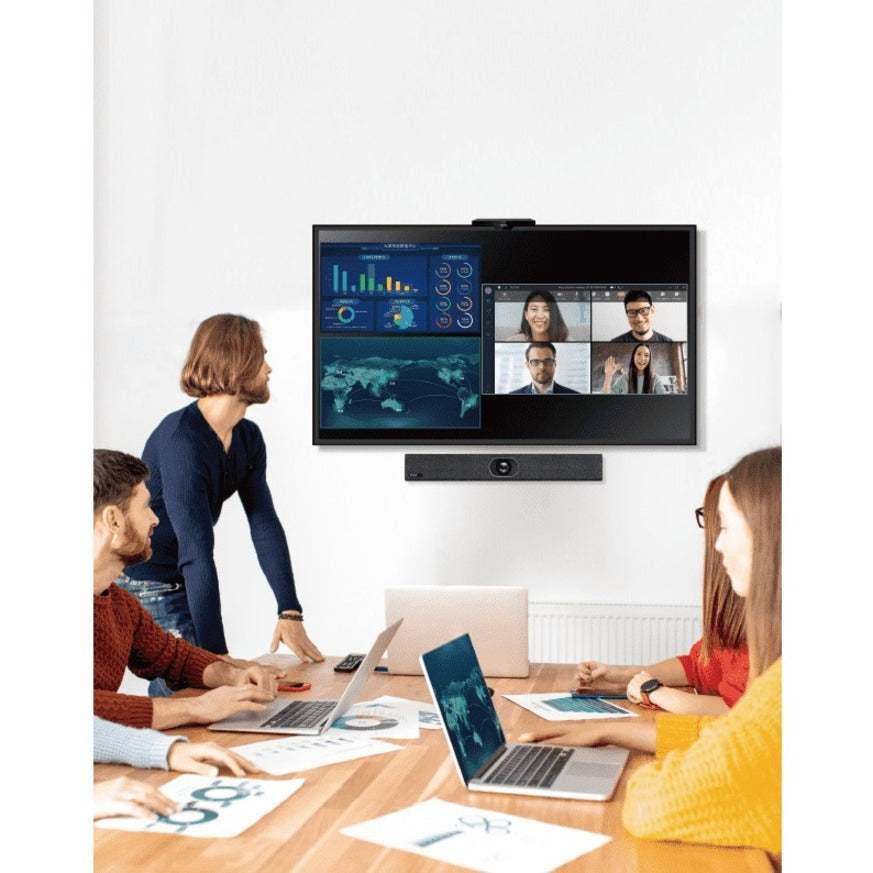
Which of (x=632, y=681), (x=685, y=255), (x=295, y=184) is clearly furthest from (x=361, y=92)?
(x=632, y=681)

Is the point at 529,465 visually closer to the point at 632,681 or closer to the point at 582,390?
the point at 582,390

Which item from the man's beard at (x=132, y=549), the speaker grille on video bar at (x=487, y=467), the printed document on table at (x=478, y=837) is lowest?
the printed document on table at (x=478, y=837)

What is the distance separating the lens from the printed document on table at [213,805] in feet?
4.77

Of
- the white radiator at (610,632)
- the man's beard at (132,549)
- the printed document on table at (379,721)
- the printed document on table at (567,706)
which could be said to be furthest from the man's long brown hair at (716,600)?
the white radiator at (610,632)

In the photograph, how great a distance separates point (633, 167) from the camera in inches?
159

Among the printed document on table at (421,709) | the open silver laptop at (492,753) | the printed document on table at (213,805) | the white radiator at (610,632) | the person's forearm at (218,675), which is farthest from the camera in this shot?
the white radiator at (610,632)

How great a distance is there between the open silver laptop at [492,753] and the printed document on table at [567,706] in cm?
32

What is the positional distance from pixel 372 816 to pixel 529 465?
2.60 metres

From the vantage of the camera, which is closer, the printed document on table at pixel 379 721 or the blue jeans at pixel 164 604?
the printed document on table at pixel 379 721

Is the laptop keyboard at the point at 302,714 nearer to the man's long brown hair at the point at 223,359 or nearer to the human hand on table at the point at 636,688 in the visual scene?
the human hand on table at the point at 636,688

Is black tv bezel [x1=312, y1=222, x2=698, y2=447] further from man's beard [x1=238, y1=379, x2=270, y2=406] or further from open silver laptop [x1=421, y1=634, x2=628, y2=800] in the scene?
open silver laptop [x1=421, y1=634, x2=628, y2=800]
